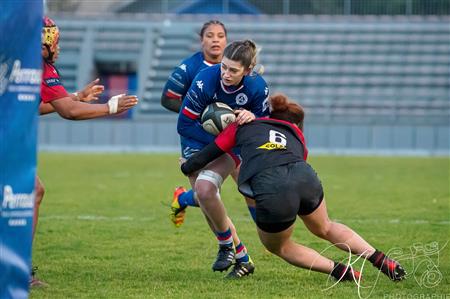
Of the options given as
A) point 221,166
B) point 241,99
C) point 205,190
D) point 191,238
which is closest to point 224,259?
point 205,190

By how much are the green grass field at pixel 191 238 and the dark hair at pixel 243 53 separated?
1.54 m

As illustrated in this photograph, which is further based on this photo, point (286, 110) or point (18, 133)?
point (286, 110)

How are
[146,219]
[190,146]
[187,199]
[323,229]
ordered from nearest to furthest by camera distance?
[323,229], [190,146], [187,199], [146,219]

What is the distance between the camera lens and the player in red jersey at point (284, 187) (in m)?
6.15

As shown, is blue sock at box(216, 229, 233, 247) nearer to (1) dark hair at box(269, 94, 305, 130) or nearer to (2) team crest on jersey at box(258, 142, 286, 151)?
(1) dark hair at box(269, 94, 305, 130)

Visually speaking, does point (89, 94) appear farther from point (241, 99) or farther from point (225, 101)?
point (241, 99)

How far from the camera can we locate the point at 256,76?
7.15 m

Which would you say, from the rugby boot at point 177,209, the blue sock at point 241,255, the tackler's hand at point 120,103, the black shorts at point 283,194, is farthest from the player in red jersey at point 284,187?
the rugby boot at point 177,209

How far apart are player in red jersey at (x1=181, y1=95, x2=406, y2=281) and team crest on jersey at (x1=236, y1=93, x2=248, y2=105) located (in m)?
0.36

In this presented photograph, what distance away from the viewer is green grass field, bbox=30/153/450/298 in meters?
6.47

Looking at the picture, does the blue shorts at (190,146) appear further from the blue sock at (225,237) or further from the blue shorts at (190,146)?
the blue sock at (225,237)

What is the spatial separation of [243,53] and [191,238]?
9.99ft

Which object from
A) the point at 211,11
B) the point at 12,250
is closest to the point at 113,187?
the point at 12,250

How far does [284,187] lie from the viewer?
6.13 m
